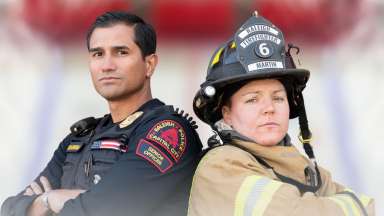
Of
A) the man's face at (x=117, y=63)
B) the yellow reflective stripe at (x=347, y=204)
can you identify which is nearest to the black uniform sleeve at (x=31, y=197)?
the man's face at (x=117, y=63)

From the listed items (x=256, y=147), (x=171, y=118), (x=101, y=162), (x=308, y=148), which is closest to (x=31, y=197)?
(x=101, y=162)

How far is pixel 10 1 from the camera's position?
2441 mm

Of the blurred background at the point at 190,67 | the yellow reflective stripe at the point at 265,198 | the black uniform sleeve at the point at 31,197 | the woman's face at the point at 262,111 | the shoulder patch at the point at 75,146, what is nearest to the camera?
the yellow reflective stripe at the point at 265,198

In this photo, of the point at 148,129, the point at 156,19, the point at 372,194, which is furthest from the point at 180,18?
the point at 372,194

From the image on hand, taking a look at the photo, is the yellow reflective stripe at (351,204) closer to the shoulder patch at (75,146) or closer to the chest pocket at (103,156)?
the chest pocket at (103,156)

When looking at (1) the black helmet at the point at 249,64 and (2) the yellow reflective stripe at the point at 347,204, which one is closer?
(2) the yellow reflective stripe at the point at 347,204

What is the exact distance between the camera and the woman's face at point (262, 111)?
70.0 inches

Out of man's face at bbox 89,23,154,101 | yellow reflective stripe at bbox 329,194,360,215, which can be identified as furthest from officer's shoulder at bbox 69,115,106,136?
yellow reflective stripe at bbox 329,194,360,215

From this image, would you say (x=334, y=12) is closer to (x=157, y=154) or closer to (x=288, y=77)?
(x=288, y=77)

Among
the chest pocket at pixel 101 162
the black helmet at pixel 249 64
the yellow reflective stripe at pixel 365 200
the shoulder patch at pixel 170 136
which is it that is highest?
the black helmet at pixel 249 64

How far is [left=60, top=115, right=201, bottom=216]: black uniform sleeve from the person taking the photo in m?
1.78

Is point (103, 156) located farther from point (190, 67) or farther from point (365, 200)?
point (365, 200)

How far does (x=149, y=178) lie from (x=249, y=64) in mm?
441

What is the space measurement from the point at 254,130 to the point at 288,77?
0.22 m
